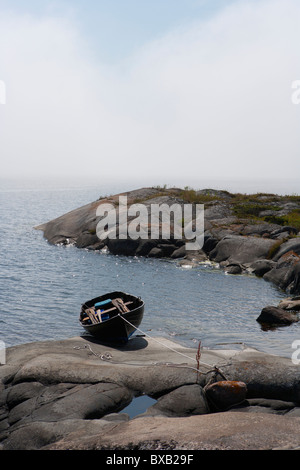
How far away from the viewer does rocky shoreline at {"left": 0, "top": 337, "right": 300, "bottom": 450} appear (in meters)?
9.91

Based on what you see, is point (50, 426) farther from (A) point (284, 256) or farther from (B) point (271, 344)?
(A) point (284, 256)

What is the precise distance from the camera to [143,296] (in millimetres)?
29734

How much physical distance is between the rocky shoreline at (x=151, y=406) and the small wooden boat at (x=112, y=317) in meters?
2.12

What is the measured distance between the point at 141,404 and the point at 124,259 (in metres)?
29.3

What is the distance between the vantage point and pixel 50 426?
11.4 meters

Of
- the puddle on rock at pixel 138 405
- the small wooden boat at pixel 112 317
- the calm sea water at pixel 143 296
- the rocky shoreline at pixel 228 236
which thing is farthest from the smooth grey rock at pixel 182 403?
the rocky shoreline at pixel 228 236

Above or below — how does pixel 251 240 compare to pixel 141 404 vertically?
above

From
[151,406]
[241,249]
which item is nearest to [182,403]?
[151,406]

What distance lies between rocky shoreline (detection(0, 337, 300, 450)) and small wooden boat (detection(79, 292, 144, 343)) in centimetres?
212

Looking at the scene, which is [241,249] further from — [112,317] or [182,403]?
[182,403]

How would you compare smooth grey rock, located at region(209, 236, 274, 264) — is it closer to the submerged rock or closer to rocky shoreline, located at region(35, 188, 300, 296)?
rocky shoreline, located at region(35, 188, 300, 296)

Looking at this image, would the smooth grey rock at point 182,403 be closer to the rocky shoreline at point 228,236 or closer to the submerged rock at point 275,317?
the submerged rock at point 275,317

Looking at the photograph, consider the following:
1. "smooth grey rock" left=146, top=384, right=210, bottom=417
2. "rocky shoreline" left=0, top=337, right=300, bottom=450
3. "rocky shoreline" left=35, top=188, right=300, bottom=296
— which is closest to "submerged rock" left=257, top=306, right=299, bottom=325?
"rocky shoreline" left=35, top=188, right=300, bottom=296

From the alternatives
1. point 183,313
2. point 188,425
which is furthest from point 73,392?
point 183,313
